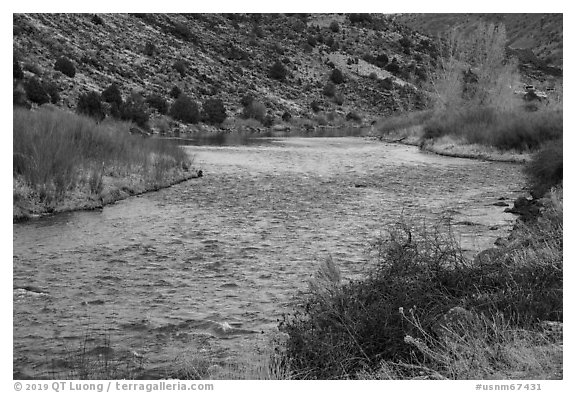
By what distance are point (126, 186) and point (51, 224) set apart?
4.84 metres

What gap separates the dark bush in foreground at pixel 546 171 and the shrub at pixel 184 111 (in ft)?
116

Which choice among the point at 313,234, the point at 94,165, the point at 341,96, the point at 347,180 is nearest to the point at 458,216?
the point at 313,234

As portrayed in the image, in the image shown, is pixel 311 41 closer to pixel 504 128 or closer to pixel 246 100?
pixel 246 100

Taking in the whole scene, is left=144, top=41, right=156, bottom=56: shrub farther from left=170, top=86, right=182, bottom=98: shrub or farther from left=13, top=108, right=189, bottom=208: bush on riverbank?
left=13, top=108, right=189, bottom=208: bush on riverbank

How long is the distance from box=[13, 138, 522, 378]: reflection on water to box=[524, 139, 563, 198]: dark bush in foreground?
927mm

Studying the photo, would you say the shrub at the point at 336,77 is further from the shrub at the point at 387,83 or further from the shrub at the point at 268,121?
the shrub at the point at 268,121

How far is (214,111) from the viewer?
56.3 meters

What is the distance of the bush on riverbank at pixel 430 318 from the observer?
609cm

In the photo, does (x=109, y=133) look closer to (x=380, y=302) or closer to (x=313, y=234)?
(x=313, y=234)

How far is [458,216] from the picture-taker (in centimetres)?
1591

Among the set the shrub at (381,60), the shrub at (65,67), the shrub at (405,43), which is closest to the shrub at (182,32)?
the shrub at (65,67)

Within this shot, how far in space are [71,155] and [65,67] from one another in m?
32.5

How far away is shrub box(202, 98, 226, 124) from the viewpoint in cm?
5584

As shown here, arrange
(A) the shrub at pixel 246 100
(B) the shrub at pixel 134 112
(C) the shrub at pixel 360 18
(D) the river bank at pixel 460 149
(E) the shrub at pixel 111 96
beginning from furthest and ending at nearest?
(C) the shrub at pixel 360 18 < (A) the shrub at pixel 246 100 < (E) the shrub at pixel 111 96 < (B) the shrub at pixel 134 112 < (D) the river bank at pixel 460 149
